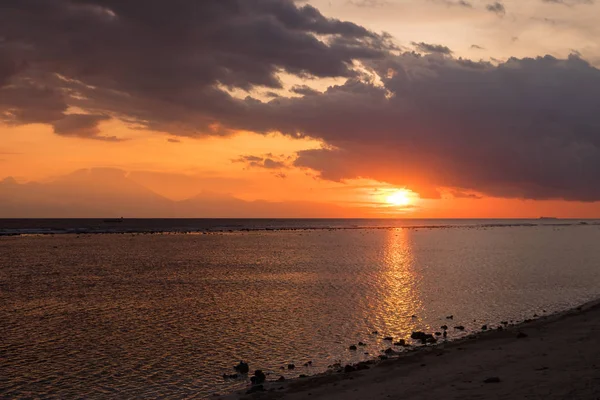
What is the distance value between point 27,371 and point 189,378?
8.35m

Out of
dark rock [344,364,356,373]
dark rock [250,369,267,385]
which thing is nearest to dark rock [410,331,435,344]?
dark rock [344,364,356,373]

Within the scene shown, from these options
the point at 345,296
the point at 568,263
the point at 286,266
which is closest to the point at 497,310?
the point at 345,296

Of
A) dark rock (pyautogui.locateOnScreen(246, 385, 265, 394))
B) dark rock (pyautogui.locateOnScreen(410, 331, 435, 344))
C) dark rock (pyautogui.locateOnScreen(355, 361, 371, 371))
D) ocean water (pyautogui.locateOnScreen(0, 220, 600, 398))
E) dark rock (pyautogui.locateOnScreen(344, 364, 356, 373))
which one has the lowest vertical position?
ocean water (pyautogui.locateOnScreen(0, 220, 600, 398))

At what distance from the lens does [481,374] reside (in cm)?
2061

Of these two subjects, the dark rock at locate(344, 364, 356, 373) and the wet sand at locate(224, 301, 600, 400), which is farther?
the dark rock at locate(344, 364, 356, 373)

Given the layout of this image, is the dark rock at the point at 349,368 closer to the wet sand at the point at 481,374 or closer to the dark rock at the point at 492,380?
the wet sand at the point at 481,374

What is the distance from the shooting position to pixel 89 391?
22078mm

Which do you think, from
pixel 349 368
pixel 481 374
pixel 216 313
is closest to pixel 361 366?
pixel 349 368

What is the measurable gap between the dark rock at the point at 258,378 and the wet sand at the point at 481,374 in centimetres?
66

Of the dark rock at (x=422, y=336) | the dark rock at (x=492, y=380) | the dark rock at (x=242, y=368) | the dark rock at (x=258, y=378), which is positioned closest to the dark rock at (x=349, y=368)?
the dark rock at (x=258, y=378)

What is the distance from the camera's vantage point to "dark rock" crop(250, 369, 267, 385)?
22.7m

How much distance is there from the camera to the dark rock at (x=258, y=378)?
22.7 metres

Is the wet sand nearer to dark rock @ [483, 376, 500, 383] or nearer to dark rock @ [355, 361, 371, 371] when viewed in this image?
dark rock @ [483, 376, 500, 383]

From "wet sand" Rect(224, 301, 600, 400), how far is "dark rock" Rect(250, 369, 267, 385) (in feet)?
2.15
